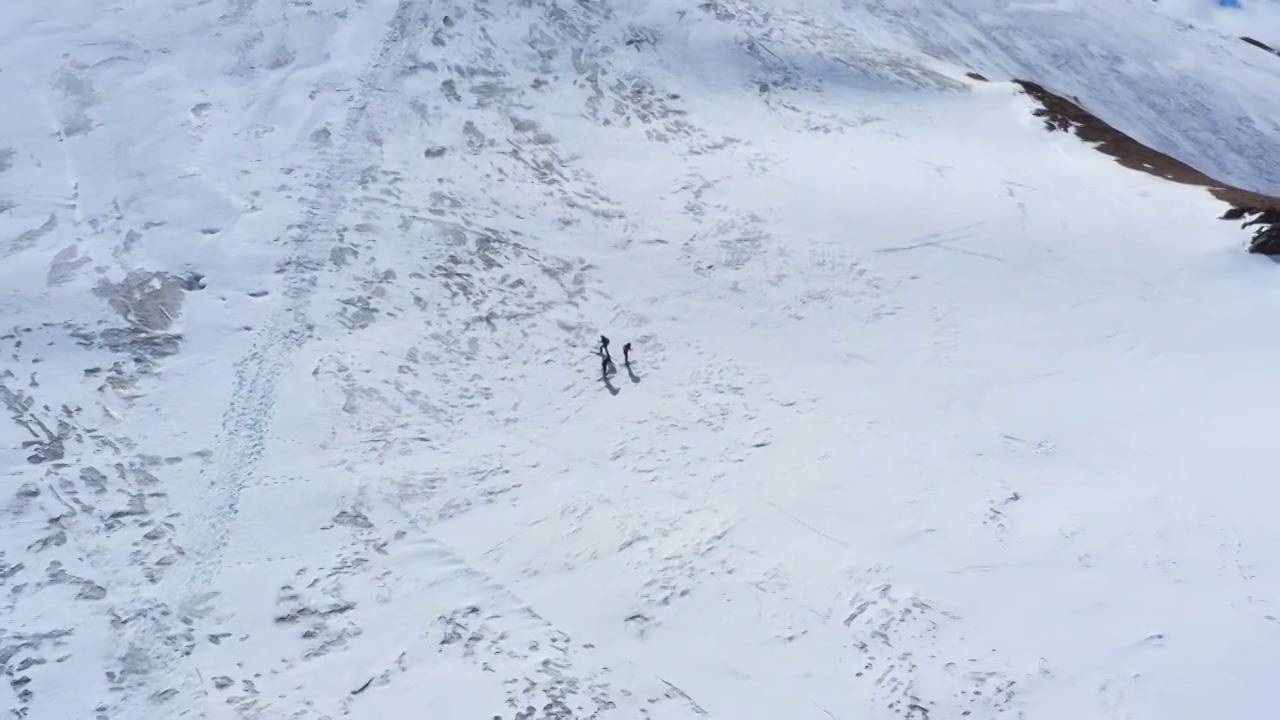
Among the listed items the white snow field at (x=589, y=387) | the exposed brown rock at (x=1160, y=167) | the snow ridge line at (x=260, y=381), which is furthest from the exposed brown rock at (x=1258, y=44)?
the snow ridge line at (x=260, y=381)

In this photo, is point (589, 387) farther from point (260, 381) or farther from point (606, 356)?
point (260, 381)

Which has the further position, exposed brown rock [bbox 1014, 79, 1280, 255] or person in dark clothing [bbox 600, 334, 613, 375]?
exposed brown rock [bbox 1014, 79, 1280, 255]

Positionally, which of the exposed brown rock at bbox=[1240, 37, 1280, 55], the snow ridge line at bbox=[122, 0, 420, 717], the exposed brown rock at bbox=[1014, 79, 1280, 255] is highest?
the exposed brown rock at bbox=[1240, 37, 1280, 55]

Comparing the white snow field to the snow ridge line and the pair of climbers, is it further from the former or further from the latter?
the pair of climbers

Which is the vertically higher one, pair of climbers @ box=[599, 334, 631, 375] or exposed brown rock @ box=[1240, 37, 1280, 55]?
exposed brown rock @ box=[1240, 37, 1280, 55]

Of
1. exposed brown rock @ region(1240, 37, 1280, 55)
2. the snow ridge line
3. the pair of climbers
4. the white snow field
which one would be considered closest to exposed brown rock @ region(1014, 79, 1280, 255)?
the white snow field

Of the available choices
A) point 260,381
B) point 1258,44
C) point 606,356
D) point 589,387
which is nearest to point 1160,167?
point 606,356
